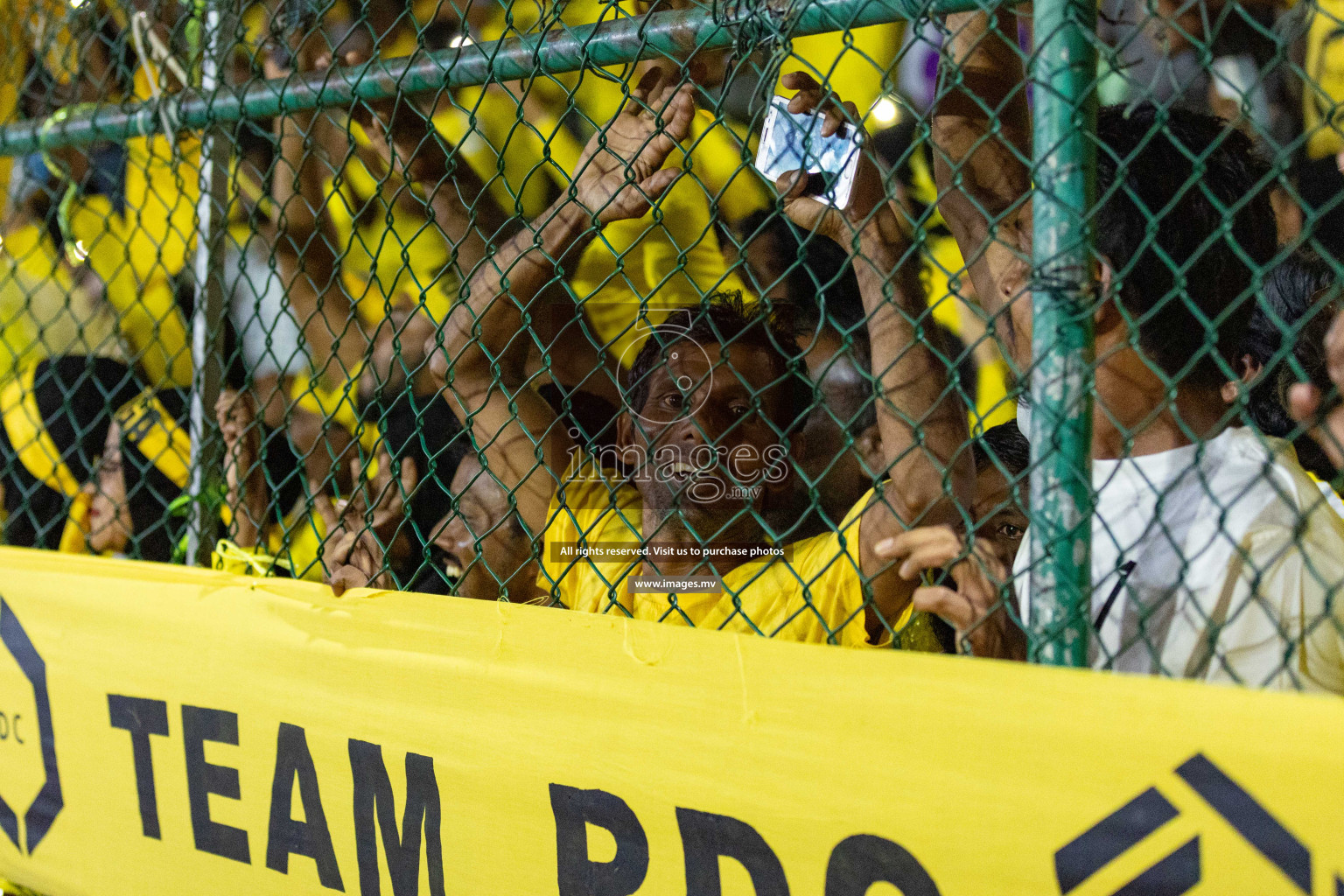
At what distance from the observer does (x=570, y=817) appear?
1.36 m

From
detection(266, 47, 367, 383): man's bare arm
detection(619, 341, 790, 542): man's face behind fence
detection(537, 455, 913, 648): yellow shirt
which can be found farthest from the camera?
detection(266, 47, 367, 383): man's bare arm

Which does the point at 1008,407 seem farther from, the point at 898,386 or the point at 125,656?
the point at 125,656

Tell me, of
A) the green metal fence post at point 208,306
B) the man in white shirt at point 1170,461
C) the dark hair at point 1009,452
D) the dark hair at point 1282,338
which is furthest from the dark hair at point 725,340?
the green metal fence post at point 208,306

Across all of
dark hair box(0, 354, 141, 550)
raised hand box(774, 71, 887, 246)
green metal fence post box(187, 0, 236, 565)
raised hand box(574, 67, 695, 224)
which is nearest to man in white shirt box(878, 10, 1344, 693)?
raised hand box(774, 71, 887, 246)

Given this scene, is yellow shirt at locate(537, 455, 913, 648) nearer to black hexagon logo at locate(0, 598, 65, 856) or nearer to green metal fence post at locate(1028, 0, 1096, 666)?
green metal fence post at locate(1028, 0, 1096, 666)

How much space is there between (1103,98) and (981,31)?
128 cm

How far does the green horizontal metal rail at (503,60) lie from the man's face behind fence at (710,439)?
1.75 ft

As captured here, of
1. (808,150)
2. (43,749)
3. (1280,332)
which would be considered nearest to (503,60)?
(808,150)

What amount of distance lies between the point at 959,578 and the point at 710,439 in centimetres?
65

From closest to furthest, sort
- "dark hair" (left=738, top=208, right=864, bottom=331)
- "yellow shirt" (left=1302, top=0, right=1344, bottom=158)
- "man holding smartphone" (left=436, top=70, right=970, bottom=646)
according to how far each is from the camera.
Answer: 1. "man holding smartphone" (left=436, top=70, right=970, bottom=646)
2. "yellow shirt" (left=1302, top=0, right=1344, bottom=158)
3. "dark hair" (left=738, top=208, right=864, bottom=331)

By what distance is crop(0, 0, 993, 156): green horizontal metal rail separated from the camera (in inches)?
50.9

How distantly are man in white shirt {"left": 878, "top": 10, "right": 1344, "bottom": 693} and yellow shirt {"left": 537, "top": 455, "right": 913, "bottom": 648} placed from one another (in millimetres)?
306

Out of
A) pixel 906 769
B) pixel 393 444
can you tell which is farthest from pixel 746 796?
pixel 393 444

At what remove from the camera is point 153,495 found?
257cm
